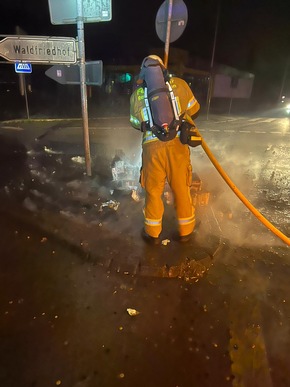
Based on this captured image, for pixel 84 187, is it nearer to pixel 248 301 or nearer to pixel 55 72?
pixel 55 72

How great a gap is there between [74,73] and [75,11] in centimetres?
89

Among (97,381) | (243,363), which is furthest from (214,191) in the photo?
(97,381)

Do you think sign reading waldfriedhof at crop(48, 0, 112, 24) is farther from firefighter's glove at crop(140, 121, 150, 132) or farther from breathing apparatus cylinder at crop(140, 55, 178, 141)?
firefighter's glove at crop(140, 121, 150, 132)

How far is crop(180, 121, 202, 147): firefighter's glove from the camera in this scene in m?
2.96

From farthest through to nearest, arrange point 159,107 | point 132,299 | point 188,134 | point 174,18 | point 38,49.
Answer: point 38,49 → point 174,18 → point 188,134 → point 159,107 → point 132,299

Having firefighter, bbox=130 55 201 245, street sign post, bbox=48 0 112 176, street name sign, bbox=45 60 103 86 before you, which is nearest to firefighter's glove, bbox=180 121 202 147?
firefighter, bbox=130 55 201 245

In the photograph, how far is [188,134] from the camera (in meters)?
2.98

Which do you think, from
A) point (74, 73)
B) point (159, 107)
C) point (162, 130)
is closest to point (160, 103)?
point (159, 107)

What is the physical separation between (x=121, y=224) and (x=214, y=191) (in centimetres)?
195

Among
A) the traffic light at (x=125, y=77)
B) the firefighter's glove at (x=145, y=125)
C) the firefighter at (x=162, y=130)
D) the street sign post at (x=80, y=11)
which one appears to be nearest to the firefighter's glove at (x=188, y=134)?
the firefighter at (x=162, y=130)

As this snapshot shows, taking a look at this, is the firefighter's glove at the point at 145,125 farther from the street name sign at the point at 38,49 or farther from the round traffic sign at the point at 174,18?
the street name sign at the point at 38,49

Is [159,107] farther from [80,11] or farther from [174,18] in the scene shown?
[80,11]

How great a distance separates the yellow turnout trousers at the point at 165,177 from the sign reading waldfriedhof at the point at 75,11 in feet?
8.19

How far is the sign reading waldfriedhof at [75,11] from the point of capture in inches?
164
